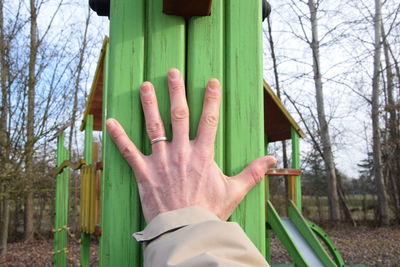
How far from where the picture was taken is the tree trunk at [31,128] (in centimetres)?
940

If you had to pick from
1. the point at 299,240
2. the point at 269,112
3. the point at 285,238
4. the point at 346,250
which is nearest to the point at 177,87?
the point at 285,238

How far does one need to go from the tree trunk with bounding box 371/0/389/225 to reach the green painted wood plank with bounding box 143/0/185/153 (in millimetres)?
14555

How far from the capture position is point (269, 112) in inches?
257

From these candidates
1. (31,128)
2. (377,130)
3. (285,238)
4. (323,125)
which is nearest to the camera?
(285,238)

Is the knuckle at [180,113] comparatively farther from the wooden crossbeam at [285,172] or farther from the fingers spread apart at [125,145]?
the wooden crossbeam at [285,172]

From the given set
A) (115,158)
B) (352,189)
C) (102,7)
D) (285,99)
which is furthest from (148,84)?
(352,189)

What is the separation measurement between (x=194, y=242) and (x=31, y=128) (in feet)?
33.0

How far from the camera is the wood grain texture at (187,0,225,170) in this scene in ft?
3.58

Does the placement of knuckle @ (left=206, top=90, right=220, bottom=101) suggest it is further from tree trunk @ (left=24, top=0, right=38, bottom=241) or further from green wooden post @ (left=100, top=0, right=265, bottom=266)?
tree trunk @ (left=24, top=0, right=38, bottom=241)

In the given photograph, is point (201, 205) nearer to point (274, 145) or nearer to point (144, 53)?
point (144, 53)

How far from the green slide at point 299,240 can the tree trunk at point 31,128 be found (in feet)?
20.1

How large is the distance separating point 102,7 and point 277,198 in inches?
639

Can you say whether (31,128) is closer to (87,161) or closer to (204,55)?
→ (87,161)

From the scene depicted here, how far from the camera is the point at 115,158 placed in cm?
106
